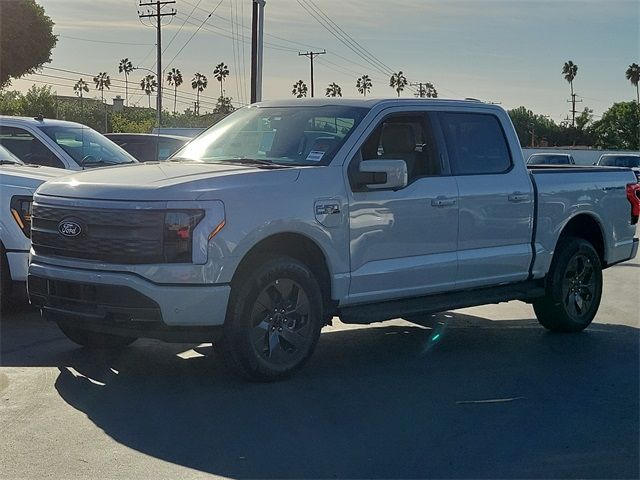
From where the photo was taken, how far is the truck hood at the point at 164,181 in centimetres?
648

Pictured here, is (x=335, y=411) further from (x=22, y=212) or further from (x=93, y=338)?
(x=22, y=212)

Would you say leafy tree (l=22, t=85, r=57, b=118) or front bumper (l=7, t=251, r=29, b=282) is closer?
front bumper (l=7, t=251, r=29, b=282)

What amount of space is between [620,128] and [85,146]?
320 ft

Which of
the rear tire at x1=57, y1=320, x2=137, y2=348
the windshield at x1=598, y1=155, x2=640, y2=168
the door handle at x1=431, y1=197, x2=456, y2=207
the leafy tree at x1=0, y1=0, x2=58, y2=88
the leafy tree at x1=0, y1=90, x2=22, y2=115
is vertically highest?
the leafy tree at x1=0, y1=0, x2=58, y2=88

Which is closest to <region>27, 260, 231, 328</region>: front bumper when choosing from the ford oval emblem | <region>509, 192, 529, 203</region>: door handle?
the ford oval emblem

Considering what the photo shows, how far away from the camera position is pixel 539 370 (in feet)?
25.4

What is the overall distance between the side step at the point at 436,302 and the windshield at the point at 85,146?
15.8 ft

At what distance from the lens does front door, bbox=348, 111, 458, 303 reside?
744 centimetres

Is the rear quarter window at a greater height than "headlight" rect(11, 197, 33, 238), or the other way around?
the rear quarter window

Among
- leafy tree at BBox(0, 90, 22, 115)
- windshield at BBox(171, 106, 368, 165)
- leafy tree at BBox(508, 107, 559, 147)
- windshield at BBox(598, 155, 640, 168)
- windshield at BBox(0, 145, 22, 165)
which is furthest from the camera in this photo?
leafy tree at BBox(508, 107, 559, 147)

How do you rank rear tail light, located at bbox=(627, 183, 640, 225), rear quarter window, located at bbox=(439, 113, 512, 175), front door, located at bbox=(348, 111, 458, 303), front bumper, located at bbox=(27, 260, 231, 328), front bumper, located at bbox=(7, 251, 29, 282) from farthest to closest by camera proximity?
rear tail light, located at bbox=(627, 183, 640, 225), front bumper, located at bbox=(7, 251, 29, 282), rear quarter window, located at bbox=(439, 113, 512, 175), front door, located at bbox=(348, 111, 458, 303), front bumper, located at bbox=(27, 260, 231, 328)

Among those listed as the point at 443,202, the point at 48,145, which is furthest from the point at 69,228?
the point at 48,145

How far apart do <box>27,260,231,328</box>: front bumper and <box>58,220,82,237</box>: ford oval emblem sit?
24cm

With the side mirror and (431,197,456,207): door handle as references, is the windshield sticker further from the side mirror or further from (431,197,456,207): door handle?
(431,197,456,207): door handle
